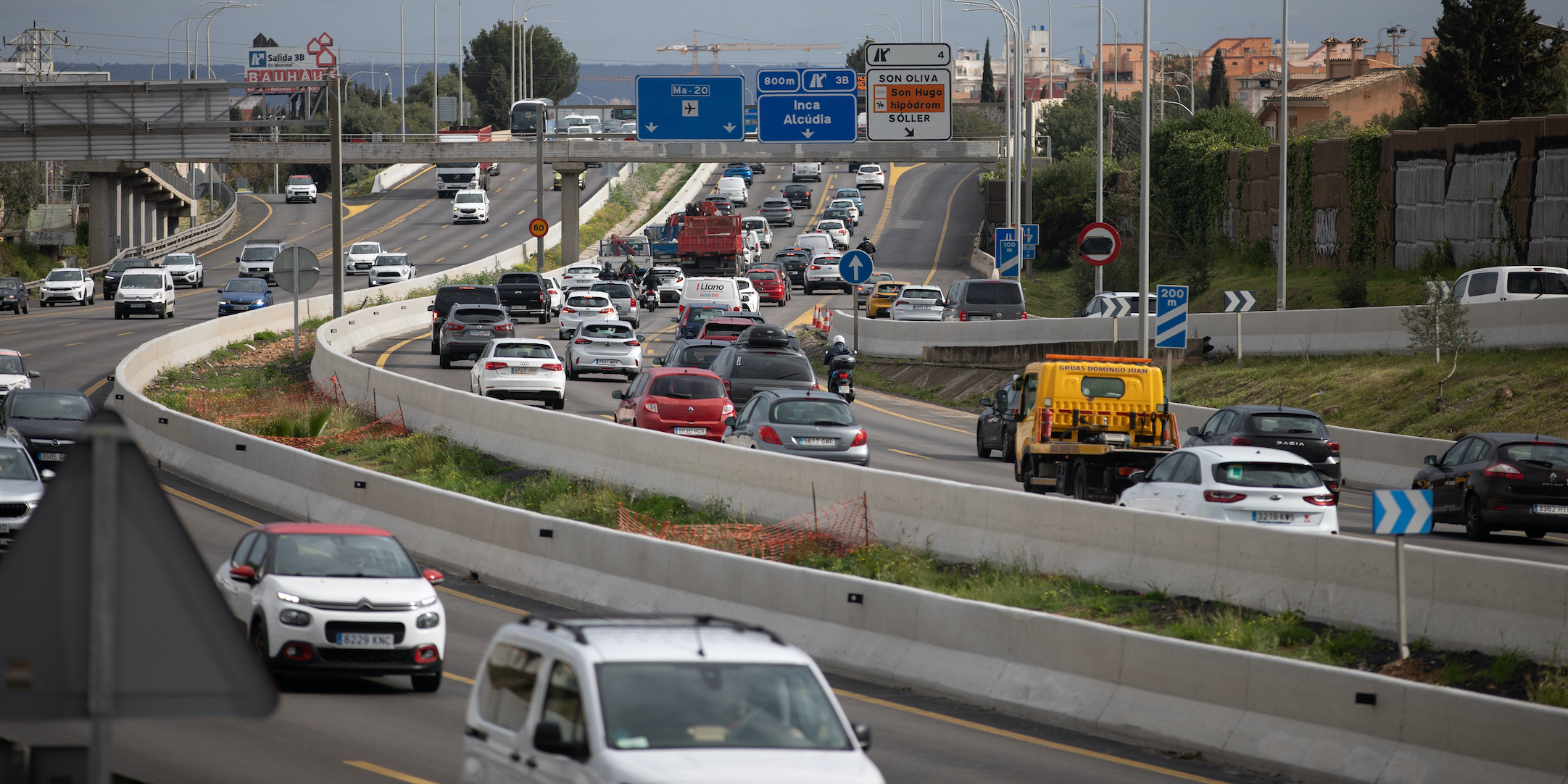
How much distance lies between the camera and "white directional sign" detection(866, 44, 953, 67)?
3672 centimetres

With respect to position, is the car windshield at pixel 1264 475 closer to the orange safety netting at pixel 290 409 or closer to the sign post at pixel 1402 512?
the sign post at pixel 1402 512

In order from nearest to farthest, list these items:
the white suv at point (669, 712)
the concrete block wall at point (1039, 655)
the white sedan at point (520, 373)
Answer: the white suv at point (669, 712) → the concrete block wall at point (1039, 655) → the white sedan at point (520, 373)

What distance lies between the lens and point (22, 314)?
5659 cm

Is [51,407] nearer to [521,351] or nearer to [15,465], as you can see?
[15,465]

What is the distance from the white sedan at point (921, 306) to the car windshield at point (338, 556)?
3709 centimetres

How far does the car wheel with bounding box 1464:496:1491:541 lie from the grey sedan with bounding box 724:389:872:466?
7776mm

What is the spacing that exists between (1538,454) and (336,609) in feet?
49.3

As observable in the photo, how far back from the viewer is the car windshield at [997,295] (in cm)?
4581

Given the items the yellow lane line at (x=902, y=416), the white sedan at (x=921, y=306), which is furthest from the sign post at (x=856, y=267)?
the white sedan at (x=921, y=306)

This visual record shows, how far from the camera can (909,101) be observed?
37094 mm

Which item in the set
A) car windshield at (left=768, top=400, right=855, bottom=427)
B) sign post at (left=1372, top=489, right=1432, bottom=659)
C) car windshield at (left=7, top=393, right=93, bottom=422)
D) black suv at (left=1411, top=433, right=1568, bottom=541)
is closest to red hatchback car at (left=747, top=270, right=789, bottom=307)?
car windshield at (left=7, top=393, right=93, bottom=422)

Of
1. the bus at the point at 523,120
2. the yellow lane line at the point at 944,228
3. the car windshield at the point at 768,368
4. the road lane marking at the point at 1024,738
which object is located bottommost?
the road lane marking at the point at 1024,738

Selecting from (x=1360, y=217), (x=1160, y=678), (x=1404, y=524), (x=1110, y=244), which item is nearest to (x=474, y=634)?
(x=1160, y=678)

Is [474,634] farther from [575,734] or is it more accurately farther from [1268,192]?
[1268,192]
